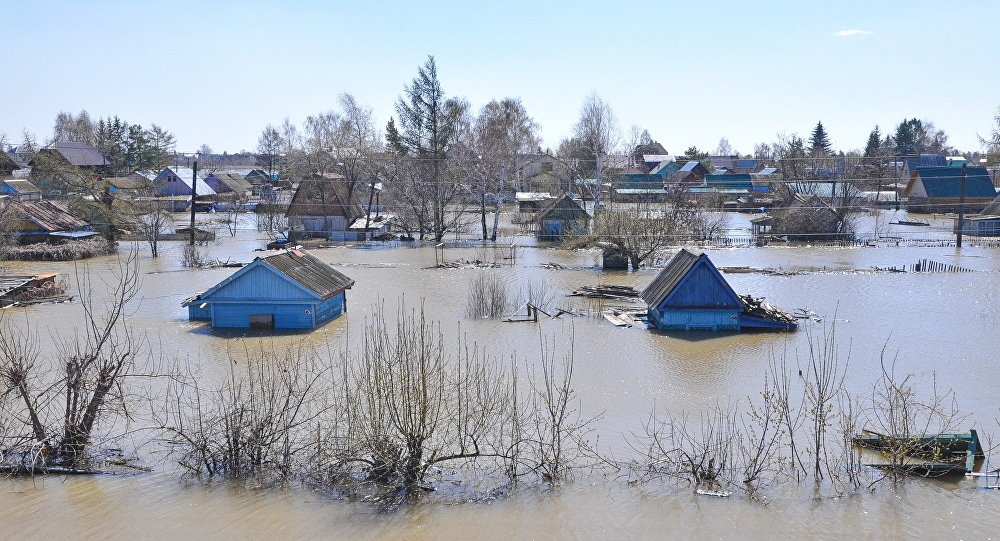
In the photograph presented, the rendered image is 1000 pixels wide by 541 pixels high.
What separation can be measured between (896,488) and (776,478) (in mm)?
1534

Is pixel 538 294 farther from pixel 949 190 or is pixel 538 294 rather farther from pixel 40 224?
pixel 949 190

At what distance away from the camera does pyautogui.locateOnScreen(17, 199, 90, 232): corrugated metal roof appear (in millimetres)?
40688

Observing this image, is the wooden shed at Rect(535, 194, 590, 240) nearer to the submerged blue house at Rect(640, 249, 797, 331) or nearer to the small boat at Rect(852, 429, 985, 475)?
the submerged blue house at Rect(640, 249, 797, 331)

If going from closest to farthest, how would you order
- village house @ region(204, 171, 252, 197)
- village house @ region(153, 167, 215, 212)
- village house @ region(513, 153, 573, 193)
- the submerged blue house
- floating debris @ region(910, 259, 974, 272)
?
the submerged blue house
floating debris @ region(910, 259, 974, 272)
village house @ region(513, 153, 573, 193)
village house @ region(153, 167, 215, 212)
village house @ region(204, 171, 252, 197)

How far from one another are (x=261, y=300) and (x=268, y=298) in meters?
0.21

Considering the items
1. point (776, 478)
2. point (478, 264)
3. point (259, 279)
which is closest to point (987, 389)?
point (776, 478)

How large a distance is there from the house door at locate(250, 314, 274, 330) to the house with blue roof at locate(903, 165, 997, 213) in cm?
4948

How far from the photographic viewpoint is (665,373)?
17562 millimetres

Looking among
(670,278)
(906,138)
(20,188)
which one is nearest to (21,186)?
(20,188)

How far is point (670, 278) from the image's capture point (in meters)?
23.3

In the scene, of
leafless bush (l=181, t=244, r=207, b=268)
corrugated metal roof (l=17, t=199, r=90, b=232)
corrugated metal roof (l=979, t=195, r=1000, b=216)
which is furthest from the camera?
corrugated metal roof (l=979, t=195, r=1000, b=216)

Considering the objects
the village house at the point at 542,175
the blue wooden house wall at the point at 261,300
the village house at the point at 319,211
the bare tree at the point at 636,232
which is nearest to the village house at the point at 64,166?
the village house at the point at 319,211

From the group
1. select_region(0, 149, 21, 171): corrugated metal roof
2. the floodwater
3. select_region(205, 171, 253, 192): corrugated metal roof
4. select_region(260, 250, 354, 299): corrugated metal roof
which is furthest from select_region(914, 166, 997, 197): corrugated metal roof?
select_region(0, 149, 21, 171): corrugated metal roof

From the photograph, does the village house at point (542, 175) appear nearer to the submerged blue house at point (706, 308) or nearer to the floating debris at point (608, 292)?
the floating debris at point (608, 292)
